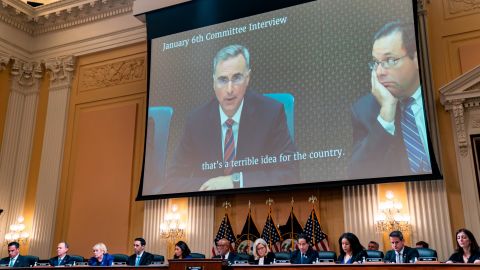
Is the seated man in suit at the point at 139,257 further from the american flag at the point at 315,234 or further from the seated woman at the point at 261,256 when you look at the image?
the american flag at the point at 315,234

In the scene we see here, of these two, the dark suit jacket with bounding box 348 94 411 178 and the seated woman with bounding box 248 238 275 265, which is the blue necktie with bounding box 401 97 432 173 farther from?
the seated woman with bounding box 248 238 275 265

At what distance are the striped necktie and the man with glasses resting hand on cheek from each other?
2009 millimetres

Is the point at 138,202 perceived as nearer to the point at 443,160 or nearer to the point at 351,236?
the point at 351,236

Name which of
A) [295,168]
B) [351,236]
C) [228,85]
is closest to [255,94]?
[228,85]

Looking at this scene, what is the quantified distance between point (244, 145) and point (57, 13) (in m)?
5.85

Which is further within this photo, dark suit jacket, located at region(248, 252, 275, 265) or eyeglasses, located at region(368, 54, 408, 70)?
eyeglasses, located at region(368, 54, 408, 70)

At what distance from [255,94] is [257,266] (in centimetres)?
389

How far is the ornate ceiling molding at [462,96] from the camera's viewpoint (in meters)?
7.24

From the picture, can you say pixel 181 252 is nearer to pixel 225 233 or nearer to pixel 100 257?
pixel 100 257

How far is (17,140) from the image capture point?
1091cm

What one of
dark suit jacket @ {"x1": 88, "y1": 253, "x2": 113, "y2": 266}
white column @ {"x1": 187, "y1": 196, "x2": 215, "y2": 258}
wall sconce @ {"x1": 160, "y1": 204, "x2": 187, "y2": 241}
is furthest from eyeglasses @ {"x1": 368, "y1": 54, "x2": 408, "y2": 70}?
Answer: dark suit jacket @ {"x1": 88, "y1": 253, "x2": 113, "y2": 266}

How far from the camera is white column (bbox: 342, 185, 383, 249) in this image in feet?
24.5

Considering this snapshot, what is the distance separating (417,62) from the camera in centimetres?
732

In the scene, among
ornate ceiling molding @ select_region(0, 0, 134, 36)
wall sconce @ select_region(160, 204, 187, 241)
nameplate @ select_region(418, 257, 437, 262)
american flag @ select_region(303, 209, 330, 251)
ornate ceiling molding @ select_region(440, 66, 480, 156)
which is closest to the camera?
nameplate @ select_region(418, 257, 437, 262)
